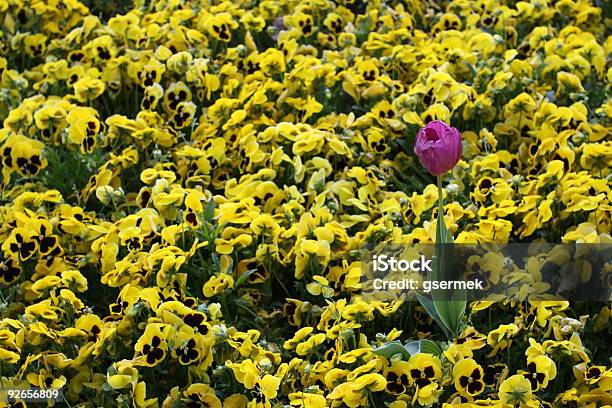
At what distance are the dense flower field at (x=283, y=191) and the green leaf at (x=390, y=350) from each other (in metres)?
0.03

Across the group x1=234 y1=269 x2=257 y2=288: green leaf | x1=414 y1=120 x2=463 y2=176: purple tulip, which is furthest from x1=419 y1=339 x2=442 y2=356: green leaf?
x1=234 y1=269 x2=257 y2=288: green leaf

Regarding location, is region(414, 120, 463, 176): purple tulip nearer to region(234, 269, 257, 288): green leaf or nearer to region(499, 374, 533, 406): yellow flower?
region(499, 374, 533, 406): yellow flower

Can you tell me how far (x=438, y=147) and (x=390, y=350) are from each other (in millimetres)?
499

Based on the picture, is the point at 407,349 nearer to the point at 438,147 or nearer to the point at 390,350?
the point at 390,350

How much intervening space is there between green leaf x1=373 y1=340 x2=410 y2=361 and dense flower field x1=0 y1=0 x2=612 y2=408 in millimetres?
34

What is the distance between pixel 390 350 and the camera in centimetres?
250

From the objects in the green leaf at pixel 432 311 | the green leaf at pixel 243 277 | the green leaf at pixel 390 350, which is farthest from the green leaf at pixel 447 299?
the green leaf at pixel 243 277

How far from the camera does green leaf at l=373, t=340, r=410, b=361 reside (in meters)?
2.49

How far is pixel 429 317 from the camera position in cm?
285

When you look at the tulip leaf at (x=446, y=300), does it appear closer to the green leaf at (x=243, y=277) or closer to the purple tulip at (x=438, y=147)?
the purple tulip at (x=438, y=147)

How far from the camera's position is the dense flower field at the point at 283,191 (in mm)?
2604

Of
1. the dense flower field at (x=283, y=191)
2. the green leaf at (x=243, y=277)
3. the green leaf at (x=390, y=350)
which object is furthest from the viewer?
the green leaf at (x=243, y=277)

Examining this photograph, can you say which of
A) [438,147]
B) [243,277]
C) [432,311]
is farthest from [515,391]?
[243,277]

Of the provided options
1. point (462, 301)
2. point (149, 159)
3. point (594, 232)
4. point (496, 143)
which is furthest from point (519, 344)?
point (149, 159)
